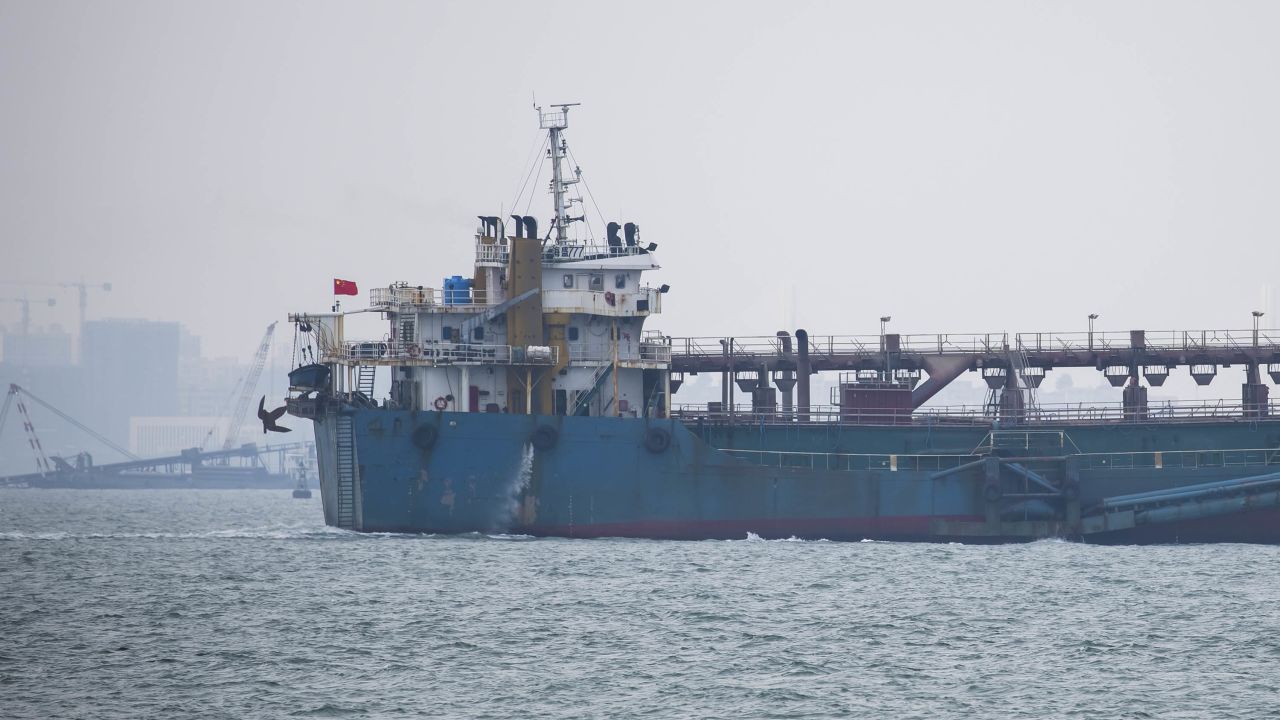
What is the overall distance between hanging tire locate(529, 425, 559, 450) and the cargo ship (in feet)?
0.21

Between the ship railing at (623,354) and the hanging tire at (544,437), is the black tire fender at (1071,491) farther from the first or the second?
the hanging tire at (544,437)

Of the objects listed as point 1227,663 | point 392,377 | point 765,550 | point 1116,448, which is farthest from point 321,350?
point 1227,663

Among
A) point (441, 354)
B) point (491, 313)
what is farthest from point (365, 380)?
point (491, 313)

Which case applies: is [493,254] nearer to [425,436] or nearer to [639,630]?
[425,436]

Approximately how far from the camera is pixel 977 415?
60688 mm

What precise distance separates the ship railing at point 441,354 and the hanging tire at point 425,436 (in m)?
2.73

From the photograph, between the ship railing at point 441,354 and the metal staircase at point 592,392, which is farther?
the metal staircase at point 592,392

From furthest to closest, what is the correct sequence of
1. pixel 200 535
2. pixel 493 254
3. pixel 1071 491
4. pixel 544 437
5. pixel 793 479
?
pixel 200 535
pixel 493 254
pixel 1071 491
pixel 793 479
pixel 544 437

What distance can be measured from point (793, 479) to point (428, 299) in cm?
1377

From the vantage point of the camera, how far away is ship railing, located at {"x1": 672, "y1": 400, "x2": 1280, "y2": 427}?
2319 inches

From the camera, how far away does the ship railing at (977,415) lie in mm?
58906

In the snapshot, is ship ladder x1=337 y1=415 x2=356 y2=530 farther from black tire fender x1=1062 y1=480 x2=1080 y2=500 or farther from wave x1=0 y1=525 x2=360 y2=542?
black tire fender x1=1062 y1=480 x2=1080 y2=500

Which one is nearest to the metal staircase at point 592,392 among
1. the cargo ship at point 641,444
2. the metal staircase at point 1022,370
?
the cargo ship at point 641,444

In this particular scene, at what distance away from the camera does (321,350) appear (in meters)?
57.8
